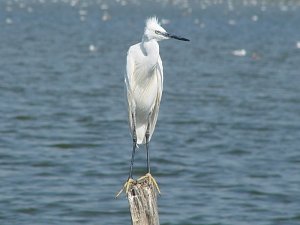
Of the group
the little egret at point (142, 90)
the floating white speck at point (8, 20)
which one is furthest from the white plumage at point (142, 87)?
the floating white speck at point (8, 20)

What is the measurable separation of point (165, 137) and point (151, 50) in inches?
404

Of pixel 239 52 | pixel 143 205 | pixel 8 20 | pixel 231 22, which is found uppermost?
pixel 231 22

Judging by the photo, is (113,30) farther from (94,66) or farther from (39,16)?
(94,66)

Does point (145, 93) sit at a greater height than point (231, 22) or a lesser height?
lesser

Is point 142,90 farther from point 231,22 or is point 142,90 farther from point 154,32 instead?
point 231,22

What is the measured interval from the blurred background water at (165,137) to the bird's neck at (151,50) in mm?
4476

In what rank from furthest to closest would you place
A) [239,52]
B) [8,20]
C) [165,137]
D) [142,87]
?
[8,20] → [239,52] → [165,137] → [142,87]

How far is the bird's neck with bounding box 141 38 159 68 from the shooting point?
32.1 ft

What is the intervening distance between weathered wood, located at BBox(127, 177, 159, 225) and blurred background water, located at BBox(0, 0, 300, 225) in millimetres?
5447

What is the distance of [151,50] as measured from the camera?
9.88 metres

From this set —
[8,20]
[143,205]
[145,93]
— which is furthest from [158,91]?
[8,20]

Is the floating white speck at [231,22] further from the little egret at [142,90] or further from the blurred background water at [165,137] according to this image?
the little egret at [142,90]

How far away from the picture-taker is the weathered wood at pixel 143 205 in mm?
8484

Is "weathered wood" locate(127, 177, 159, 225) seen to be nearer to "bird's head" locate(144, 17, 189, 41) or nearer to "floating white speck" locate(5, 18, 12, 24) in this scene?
"bird's head" locate(144, 17, 189, 41)
